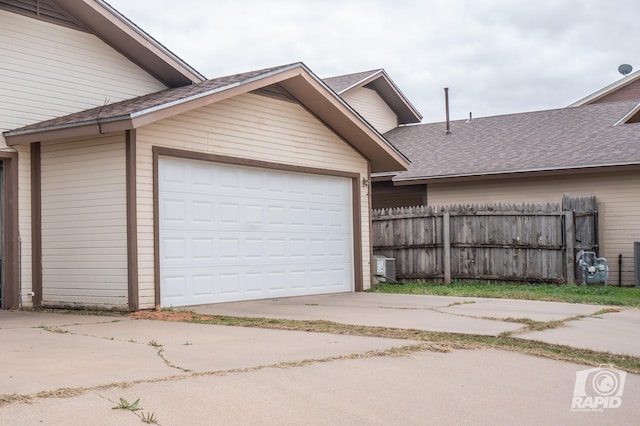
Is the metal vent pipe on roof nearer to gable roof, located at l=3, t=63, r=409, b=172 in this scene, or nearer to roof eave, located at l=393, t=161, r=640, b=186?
roof eave, located at l=393, t=161, r=640, b=186

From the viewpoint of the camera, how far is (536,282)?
54.6ft

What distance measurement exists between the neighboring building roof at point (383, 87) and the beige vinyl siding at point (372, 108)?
160 millimetres

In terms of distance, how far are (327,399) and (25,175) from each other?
8.12m

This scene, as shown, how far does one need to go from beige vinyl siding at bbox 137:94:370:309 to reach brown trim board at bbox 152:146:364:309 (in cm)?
7

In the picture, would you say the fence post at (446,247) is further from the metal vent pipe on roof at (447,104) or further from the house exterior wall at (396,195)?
the metal vent pipe on roof at (447,104)

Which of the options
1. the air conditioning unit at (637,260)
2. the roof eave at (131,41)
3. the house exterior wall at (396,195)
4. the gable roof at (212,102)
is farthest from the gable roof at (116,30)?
the air conditioning unit at (637,260)

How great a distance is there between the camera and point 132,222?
1109cm

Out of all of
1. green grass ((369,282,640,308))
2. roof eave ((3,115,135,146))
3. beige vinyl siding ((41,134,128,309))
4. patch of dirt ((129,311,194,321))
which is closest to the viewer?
patch of dirt ((129,311,194,321))

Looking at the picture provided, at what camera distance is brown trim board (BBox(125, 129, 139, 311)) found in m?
11.1

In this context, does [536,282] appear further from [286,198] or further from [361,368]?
[361,368]

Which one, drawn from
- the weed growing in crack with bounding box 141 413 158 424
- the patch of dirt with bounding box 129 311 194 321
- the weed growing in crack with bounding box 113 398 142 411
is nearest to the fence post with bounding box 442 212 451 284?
the patch of dirt with bounding box 129 311 194 321

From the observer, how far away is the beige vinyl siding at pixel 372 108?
23.7 metres

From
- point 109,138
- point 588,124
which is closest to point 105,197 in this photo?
Answer: point 109,138

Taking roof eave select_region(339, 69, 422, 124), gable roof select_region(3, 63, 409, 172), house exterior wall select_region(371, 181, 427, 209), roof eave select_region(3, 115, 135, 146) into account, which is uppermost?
roof eave select_region(339, 69, 422, 124)
